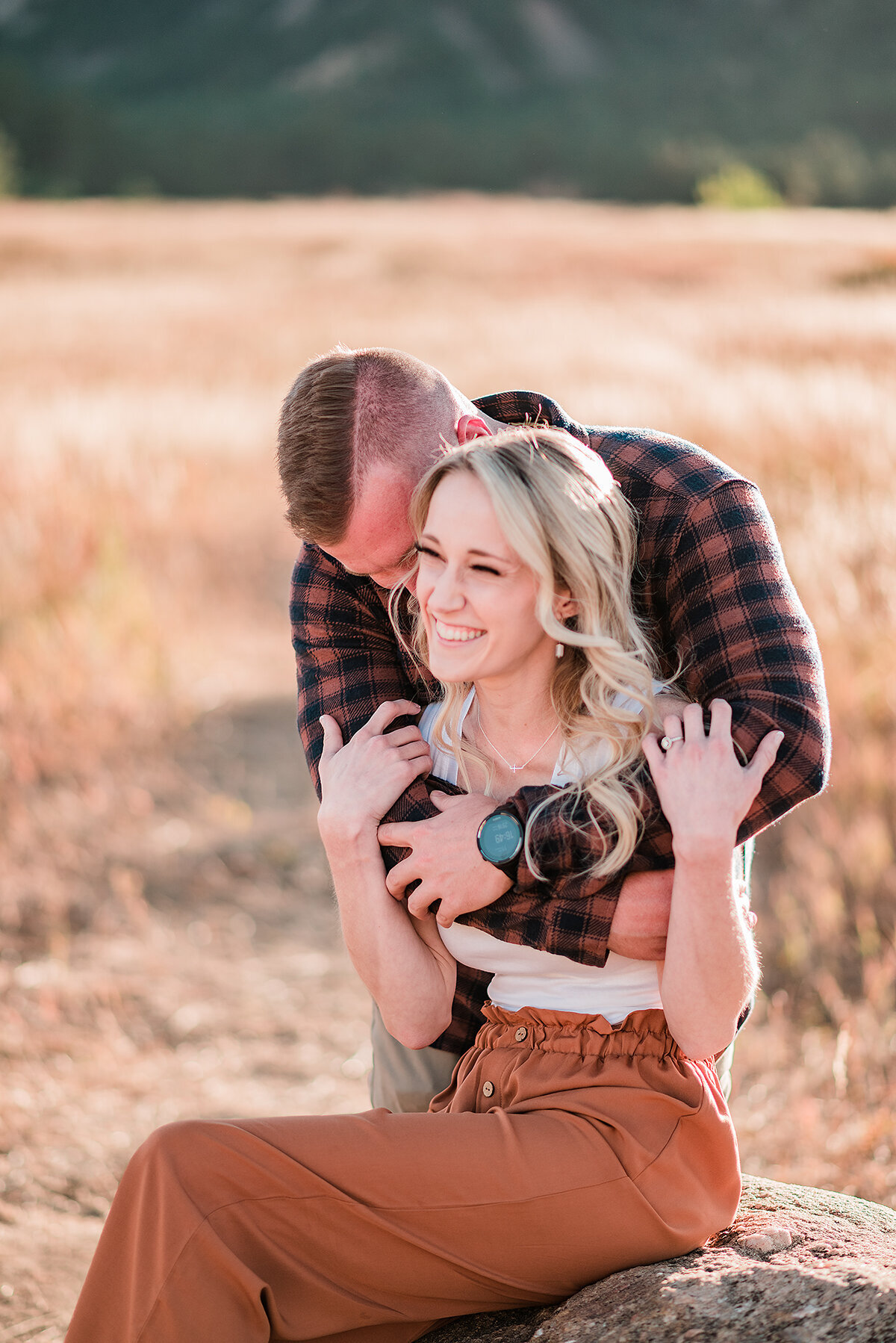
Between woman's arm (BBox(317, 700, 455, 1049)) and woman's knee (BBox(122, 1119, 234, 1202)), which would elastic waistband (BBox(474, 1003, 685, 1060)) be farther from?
woman's knee (BBox(122, 1119, 234, 1202))

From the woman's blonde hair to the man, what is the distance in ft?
0.21

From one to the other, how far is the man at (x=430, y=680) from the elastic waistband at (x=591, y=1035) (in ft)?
0.41

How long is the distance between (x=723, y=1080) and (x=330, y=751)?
1.14 meters

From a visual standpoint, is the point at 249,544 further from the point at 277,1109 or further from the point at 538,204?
the point at 538,204

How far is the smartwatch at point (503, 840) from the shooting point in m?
2.23

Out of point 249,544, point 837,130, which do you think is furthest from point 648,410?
point 837,130

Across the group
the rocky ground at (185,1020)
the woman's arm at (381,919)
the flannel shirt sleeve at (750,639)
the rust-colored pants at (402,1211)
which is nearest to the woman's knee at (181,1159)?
the rust-colored pants at (402,1211)

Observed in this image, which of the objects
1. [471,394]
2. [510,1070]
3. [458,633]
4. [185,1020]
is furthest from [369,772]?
[471,394]

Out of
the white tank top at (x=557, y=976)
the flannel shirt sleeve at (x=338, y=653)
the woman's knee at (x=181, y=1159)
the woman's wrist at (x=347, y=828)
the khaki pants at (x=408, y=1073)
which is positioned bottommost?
the khaki pants at (x=408, y=1073)

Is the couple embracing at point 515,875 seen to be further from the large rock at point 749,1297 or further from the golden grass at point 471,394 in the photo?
the golden grass at point 471,394

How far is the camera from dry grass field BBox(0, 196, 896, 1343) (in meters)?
3.90

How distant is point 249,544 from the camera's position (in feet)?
31.1

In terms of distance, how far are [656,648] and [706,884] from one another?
66 centimetres

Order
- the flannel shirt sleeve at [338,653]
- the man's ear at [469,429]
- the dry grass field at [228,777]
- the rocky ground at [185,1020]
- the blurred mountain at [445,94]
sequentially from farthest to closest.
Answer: the blurred mountain at [445,94] < the dry grass field at [228,777] < the rocky ground at [185,1020] < the flannel shirt sleeve at [338,653] < the man's ear at [469,429]
